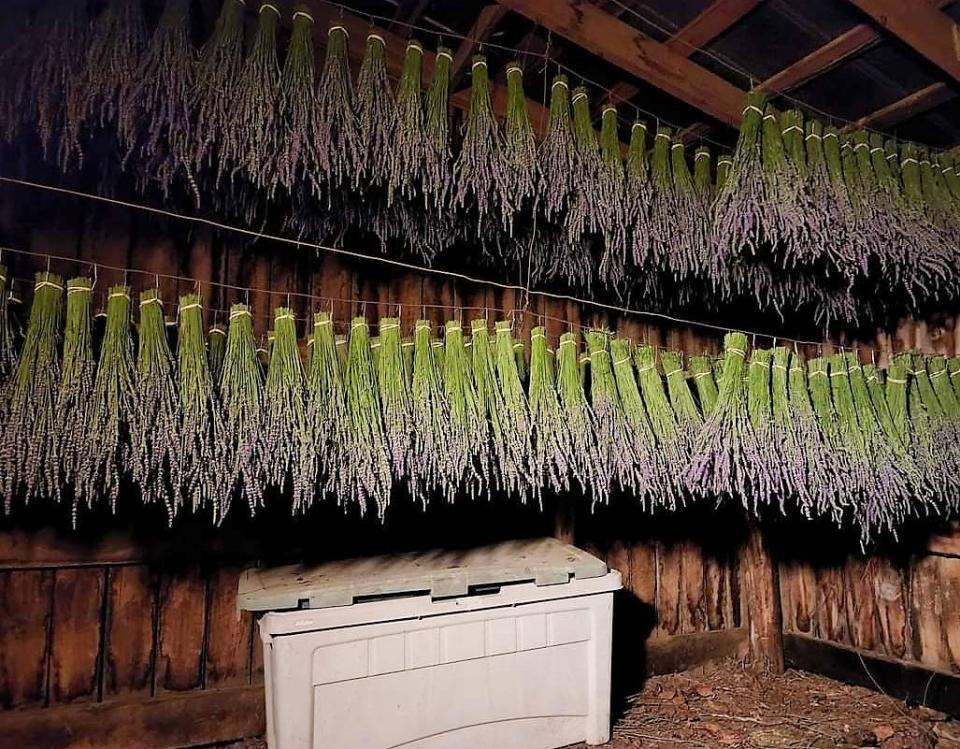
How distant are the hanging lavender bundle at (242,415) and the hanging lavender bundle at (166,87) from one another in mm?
484

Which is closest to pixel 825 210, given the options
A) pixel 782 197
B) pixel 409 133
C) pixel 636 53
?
pixel 782 197

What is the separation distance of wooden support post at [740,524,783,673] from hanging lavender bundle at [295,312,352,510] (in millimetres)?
2263

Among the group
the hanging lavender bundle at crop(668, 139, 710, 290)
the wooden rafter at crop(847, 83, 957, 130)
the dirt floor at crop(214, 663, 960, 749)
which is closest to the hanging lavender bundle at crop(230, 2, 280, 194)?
the hanging lavender bundle at crop(668, 139, 710, 290)

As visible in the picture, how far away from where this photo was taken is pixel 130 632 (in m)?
2.05

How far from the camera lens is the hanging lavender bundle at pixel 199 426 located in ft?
4.77

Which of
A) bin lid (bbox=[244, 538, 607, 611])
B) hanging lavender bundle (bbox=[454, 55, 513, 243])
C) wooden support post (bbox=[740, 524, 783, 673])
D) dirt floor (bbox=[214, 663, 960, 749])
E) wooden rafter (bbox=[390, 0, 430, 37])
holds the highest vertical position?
wooden rafter (bbox=[390, 0, 430, 37])

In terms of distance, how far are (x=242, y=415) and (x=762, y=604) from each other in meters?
2.65

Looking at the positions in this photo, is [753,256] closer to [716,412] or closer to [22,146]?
[716,412]

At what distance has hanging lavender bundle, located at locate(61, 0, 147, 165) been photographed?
55.6 inches

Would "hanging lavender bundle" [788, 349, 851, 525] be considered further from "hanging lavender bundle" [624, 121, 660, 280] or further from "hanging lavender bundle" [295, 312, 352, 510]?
"hanging lavender bundle" [295, 312, 352, 510]

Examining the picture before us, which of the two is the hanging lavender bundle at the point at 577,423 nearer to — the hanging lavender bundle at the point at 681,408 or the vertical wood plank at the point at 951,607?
the hanging lavender bundle at the point at 681,408

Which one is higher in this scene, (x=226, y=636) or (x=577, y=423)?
(x=577, y=423)

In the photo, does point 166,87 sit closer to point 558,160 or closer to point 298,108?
point 298,108

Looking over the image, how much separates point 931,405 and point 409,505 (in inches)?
73.8
